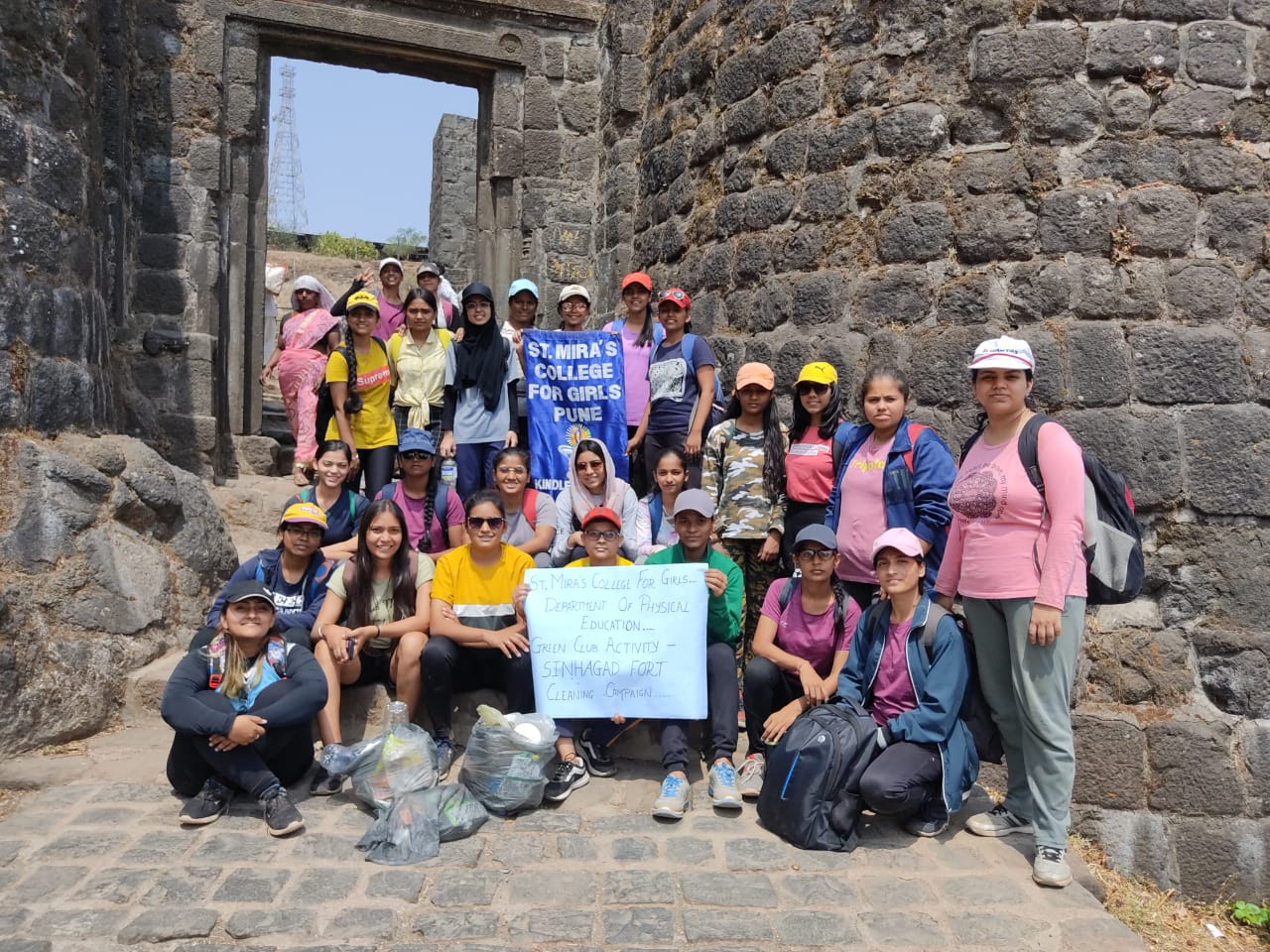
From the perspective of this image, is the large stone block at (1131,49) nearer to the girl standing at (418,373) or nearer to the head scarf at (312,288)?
the girl standing at (418,373)

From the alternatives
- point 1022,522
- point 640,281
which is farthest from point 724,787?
point 640,281

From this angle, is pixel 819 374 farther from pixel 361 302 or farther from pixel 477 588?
pixel 361 302

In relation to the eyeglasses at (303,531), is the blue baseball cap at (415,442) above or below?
above

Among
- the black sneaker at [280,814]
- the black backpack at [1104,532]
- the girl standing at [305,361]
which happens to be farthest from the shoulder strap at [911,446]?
the girl standing at [305,361]

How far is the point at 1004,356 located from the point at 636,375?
267 centimetres

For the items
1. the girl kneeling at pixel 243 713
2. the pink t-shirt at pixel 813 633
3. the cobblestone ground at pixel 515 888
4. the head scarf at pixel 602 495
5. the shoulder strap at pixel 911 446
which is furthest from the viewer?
the head scarf at pixel 602 495

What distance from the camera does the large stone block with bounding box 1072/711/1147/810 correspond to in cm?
493

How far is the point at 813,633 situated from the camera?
436cm

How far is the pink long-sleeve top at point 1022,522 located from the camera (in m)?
3.65

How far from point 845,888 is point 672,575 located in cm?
145

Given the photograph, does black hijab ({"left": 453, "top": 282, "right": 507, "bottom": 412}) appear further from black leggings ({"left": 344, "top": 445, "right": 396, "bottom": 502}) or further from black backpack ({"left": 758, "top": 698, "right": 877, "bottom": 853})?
black backpack ({"left": 758, "top": 698, "right": 877, "bottom": 853})

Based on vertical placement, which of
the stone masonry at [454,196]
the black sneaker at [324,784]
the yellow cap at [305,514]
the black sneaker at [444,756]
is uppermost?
the stone masonry at [454,196]

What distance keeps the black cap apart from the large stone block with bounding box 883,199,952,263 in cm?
356

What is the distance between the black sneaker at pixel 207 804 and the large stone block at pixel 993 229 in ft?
14.0
